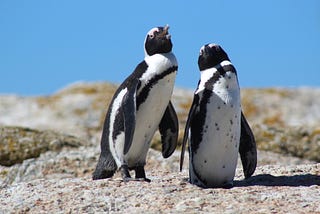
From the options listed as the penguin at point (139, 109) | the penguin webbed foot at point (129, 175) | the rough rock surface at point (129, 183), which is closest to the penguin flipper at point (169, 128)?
the penguin at point (139, 109)

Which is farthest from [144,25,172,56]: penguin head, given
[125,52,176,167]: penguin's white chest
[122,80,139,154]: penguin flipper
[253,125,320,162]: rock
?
[253,125,320,162]: rock

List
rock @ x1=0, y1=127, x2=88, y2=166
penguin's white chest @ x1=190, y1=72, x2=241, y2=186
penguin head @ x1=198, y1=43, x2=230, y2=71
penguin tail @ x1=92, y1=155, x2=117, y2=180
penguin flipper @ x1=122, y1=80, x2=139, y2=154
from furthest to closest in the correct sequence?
rock @ x1=0, y1=127, x2=88, y2=166, penguin tail @ x1=92, y1=155, x2=117, y2=180, penguin head @ x1=198, y1=43, x2=230, y2=71, penguin's white chest @ x1=190, y1=72, x2=241, y2=186, penguin flipper @ x1=122, y1=80, x2=139, y2=154

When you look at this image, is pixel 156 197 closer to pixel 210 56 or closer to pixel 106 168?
pixel 106 168

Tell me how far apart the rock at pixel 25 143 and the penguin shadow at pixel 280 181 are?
560 centimetres

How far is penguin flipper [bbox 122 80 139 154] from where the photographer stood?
29.8ft

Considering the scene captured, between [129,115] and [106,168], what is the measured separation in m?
0.90

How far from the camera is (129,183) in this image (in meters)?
9.02

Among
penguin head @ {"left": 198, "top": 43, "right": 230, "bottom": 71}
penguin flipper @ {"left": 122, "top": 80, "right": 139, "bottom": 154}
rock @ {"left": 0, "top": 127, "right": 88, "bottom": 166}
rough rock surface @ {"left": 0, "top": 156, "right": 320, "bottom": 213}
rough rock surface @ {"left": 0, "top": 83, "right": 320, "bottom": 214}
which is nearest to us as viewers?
rough rock surface @ {"left": 0, "top": 156, "right": 320, "bottom": 213}

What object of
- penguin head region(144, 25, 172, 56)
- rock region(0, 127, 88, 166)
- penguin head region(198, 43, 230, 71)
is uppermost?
penguin head region(144, 25, 172, 56)

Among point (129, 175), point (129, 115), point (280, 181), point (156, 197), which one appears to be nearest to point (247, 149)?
point (280, 181)

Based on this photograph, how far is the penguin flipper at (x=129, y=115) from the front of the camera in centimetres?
907

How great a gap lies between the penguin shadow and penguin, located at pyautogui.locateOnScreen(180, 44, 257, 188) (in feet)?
0.93

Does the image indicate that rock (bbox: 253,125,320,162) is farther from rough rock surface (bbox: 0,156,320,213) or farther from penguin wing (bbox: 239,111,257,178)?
rough rock surface (bbox: 0,156,320,213)

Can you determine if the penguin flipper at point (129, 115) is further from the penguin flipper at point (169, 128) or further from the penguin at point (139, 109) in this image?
the penguin flipper at point (169, 128)
